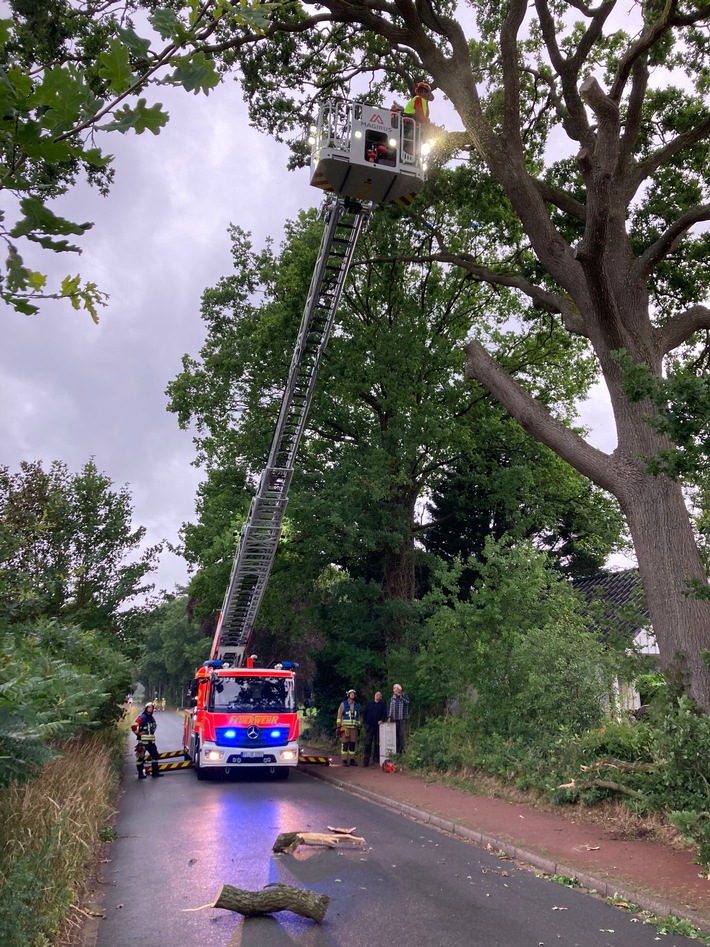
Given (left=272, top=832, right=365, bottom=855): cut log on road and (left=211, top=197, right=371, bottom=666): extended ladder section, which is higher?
(left=211, top=197, right=371, bottom=666): extended ladder section

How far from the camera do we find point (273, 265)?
21.3 m

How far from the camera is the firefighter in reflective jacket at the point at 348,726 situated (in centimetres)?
1838

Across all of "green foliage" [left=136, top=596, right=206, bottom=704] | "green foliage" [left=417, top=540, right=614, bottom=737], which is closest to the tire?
"green foliage" [left=417, top=540, right=614, bottom=737]

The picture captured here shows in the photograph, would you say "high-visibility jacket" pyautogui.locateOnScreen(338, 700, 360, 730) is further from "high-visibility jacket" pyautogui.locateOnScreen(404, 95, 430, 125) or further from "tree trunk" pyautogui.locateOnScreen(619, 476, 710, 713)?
"high-visibility jacket" pyautogui.locateOnScreen(404, 95, 430, 125)

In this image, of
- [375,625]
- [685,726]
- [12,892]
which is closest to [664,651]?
[685,726]

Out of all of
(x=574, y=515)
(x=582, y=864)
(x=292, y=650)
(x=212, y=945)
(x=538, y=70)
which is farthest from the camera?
(x=292, y=650)

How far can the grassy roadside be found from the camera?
4398 mm

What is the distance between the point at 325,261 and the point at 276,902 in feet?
37.8

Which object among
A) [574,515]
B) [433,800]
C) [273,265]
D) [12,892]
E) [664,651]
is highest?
[273,265]

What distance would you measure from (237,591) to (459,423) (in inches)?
306

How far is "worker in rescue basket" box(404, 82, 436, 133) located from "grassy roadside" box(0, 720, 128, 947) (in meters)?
11.3

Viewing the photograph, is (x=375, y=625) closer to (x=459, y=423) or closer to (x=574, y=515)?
(x=459, y=423)

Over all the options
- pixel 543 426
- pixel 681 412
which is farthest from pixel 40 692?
pixel 543 426

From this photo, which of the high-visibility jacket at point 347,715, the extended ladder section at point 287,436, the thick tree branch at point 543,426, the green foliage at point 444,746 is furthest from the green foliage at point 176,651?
the thick tree branch at point 543,426
